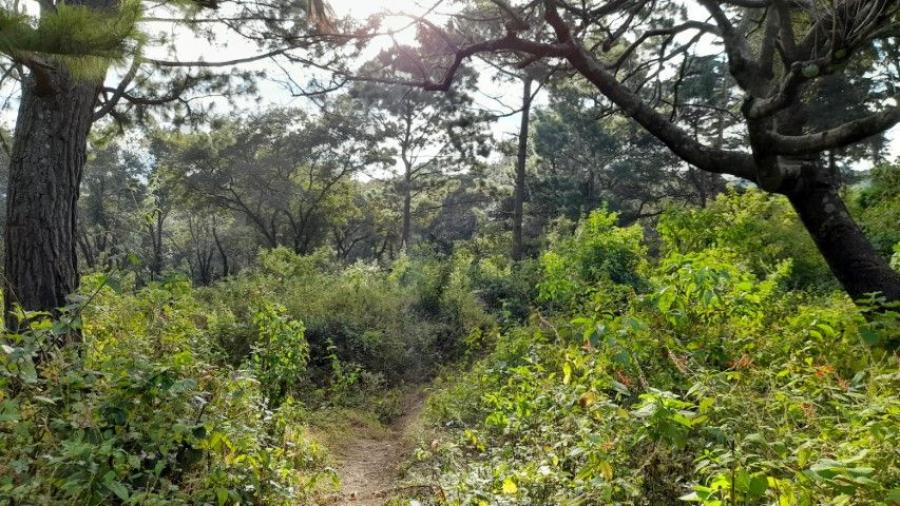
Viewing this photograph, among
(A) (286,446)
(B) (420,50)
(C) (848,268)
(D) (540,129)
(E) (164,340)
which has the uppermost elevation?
(D) (540,129)

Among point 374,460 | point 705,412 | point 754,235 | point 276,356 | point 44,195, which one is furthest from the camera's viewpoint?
point 754,235

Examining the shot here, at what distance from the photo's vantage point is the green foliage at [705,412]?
1.71 metres

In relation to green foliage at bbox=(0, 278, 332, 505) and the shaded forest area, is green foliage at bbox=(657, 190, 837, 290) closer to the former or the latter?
the shaded forest area

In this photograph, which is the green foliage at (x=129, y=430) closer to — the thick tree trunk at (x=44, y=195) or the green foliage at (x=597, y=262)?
the thick tree trunk at (x=44, y=195)

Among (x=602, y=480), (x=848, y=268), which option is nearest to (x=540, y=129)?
(x=848, y=268)

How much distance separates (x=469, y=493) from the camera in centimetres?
285

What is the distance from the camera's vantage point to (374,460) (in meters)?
5.19

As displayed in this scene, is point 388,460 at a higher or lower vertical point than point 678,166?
lower

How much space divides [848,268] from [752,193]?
4.31 m

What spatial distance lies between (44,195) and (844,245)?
5.59 metres

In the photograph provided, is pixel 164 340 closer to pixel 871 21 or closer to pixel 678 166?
pixel 871 21

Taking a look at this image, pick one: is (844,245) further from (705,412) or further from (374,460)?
(374,460)

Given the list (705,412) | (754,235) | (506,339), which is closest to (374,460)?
(506,339)

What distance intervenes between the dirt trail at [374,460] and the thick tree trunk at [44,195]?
262cm
